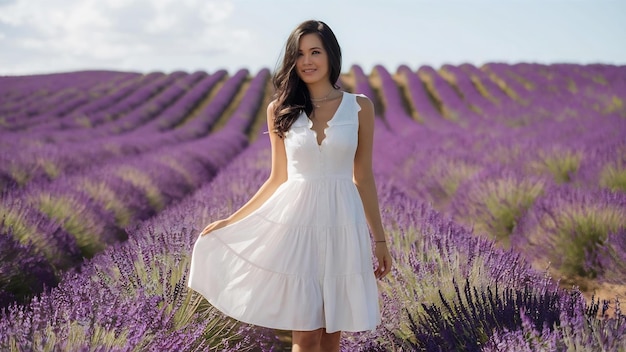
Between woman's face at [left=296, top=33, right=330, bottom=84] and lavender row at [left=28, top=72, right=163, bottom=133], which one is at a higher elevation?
woman's face at [left=296, top=33, right=330, bottom=84]

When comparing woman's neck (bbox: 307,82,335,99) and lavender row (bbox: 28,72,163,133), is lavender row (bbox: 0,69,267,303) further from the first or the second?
lavender row (bbox: 28,72,163,133)

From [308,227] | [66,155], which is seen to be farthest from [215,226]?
[66,155]

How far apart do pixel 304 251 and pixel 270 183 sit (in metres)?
0.36

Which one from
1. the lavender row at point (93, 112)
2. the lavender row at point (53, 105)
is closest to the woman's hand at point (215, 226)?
the lavender row at point (93, 112)

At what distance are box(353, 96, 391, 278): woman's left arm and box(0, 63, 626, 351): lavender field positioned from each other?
315mm

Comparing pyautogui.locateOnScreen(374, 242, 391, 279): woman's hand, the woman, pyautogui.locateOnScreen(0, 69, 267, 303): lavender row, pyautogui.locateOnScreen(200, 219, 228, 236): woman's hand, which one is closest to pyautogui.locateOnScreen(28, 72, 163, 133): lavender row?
pyautogui.locateOnScreen(0, 69, 267, 303): lavender row

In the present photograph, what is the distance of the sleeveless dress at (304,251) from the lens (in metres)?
1.88

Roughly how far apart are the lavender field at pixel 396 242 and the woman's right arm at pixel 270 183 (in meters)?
0.39

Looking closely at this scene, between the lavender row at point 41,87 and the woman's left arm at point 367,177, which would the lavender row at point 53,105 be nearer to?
the lavender row at point 41,87

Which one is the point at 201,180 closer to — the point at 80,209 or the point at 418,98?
the point at 80,209

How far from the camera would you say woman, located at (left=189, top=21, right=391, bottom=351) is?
1.89 metres

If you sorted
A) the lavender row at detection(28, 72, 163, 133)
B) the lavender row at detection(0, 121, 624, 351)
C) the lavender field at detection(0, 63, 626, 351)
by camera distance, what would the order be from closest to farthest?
the lavender row at detection(0, 121, 624, 351) < the lavender field at detection(0, 63, 626, 351) < the lavender row at detection(28, 72, 163, 133)

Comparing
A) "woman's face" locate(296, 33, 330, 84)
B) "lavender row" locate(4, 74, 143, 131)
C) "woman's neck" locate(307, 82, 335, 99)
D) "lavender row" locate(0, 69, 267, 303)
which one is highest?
"woman's face" locate(296, 33, 330, 84)

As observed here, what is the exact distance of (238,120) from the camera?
57.9ft
